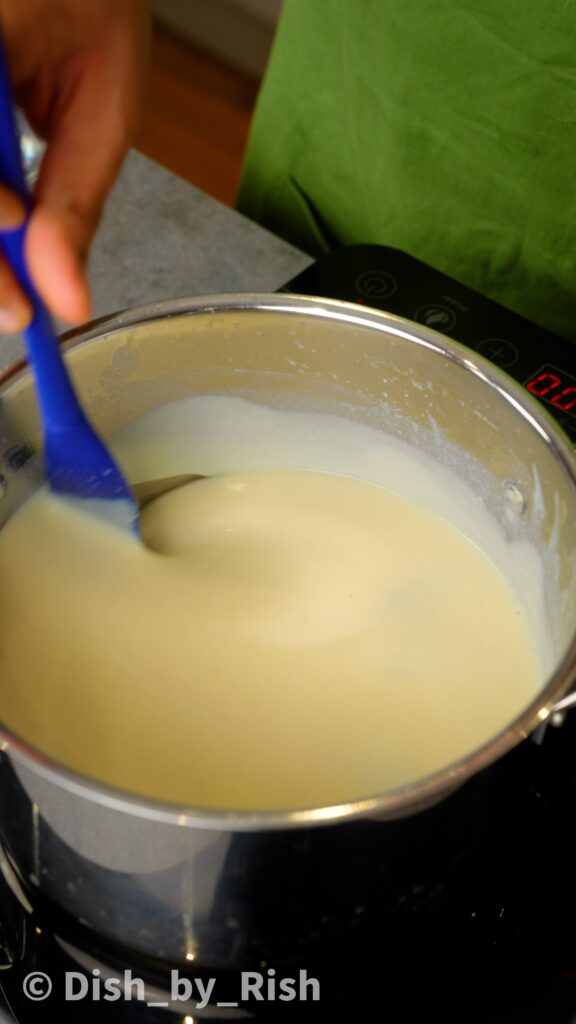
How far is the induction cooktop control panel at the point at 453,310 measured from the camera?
850 mm

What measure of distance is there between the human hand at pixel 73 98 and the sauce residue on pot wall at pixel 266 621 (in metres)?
0.24

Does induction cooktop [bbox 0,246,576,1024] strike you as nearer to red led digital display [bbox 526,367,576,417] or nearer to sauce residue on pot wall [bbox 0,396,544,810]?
sauce residue on pot wall [bbox 0,396,544,810]

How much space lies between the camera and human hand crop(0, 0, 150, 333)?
569 mm

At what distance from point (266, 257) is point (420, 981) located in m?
0.61

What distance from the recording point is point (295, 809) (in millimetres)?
464

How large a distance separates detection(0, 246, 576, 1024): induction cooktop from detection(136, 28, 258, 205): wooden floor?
5.98 ft

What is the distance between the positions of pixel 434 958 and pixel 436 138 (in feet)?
2.22

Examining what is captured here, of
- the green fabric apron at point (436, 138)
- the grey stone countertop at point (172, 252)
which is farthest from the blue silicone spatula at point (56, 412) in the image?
the green fabric apron at point (436, 138)

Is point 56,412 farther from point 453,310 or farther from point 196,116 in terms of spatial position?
point 196,116

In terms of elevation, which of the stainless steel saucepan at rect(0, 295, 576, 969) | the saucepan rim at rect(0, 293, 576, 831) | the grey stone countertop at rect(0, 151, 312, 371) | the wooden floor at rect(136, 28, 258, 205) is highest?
the saucepan rim at rect(0, 293, 576, 831)

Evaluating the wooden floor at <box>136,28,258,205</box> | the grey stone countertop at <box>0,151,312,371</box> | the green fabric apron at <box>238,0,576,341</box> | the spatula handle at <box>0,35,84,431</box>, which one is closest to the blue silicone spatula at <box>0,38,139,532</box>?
the spatula handle at <box>0,35,84,431</box>

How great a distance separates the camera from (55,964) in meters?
0.61

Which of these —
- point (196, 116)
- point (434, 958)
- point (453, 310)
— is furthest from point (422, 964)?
point (196, 116)

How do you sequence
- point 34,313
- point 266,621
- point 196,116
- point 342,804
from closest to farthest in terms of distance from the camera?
1. point 342,804
2. point 34,313
3. point 266,621
4. point 196,116
